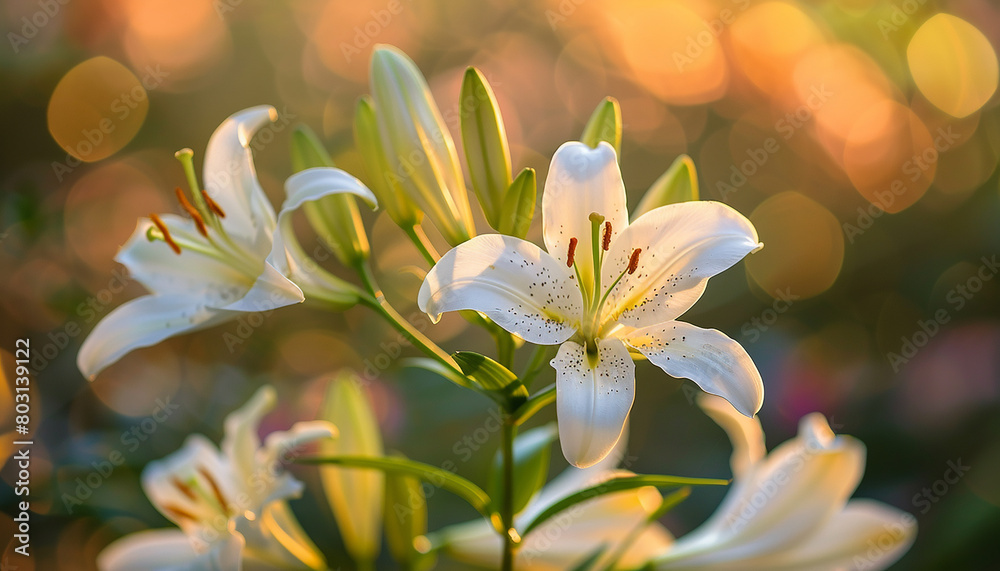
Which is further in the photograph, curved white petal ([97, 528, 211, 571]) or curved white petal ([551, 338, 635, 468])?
curved white petal ([97, 528, 211, 571])

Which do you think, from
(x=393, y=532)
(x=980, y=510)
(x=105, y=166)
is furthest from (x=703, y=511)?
(x=105, y=166)

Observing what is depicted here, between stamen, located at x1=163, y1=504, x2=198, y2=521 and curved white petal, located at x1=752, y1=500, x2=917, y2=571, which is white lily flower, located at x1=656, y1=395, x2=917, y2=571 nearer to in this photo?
curved white petal, located at x1=752, y1=500, x2=917, y2=571

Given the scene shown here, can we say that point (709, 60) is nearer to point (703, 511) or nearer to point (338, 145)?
point (338, 145)
